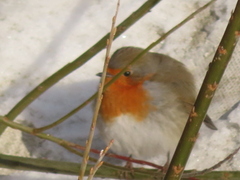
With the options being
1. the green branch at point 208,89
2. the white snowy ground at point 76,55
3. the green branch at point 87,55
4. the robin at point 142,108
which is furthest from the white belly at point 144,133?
the green branch at point 208,89

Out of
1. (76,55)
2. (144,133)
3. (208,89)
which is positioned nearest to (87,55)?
(144,133)

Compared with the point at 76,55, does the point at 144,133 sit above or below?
below

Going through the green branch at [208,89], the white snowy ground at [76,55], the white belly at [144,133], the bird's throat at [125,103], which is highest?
the white snowy ground at [76,55]

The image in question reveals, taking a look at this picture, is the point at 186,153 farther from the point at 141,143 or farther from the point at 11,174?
the point at 11,174

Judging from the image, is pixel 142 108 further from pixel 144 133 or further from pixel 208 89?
pixel 208 89

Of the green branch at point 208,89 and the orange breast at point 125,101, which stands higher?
the orange breast at point 125,101

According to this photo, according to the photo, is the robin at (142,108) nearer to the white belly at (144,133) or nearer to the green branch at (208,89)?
the white belly at (144,133)
